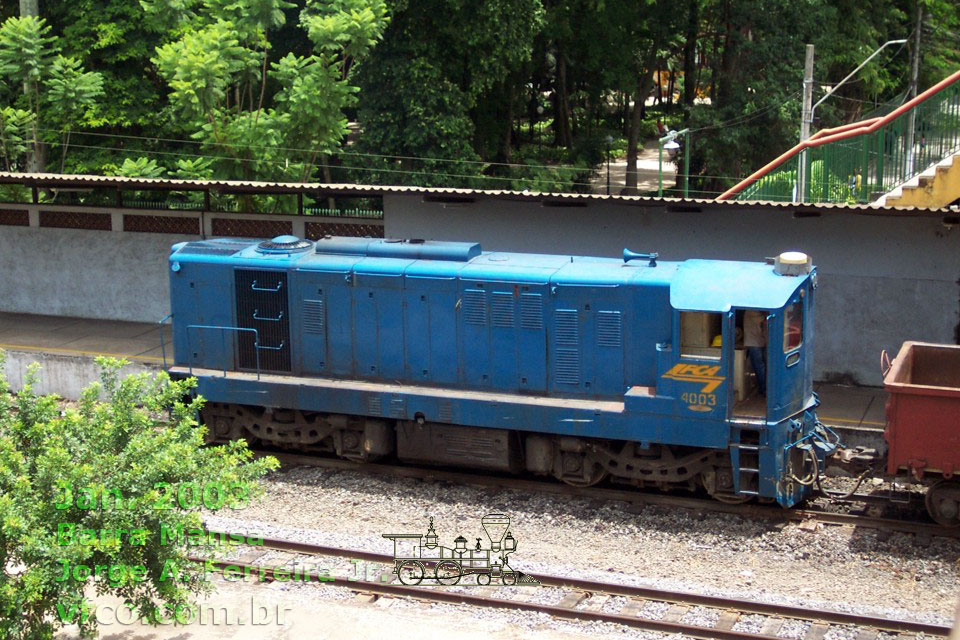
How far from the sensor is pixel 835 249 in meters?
15.1

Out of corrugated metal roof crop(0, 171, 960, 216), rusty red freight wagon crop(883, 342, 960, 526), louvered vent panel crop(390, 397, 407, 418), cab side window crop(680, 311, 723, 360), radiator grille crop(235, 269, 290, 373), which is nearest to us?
rusty red freight wagon crop(883, 342, 960, 526)

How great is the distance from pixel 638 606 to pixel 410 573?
2.32 m

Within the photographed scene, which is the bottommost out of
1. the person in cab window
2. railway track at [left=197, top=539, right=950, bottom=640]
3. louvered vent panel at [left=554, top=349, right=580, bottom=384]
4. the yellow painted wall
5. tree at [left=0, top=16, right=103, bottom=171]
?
railway track at [left=197, top=539, right=950, bottom=640]

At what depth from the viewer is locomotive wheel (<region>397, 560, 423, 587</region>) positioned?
33.7ft

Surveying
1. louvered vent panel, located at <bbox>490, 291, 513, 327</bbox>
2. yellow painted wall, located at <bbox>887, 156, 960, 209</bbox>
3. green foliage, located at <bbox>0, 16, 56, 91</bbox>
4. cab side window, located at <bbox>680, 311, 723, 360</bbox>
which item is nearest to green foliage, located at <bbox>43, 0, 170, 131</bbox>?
green foliage, located at <bbox>0, 16, 56, 91</bbox>

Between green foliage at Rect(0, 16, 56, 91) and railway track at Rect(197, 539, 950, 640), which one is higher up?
green foliage at Rect(0, 16, 56, 91)

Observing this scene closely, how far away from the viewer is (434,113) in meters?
28.4

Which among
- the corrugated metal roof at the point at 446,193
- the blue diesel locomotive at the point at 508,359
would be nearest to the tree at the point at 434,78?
the corrugated metal roof at the point at 446,193

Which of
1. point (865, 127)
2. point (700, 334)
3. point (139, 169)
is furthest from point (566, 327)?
point (139, 169)

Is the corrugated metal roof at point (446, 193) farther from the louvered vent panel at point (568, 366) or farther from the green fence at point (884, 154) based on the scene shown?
the louvered vent panel at point (568, 366)

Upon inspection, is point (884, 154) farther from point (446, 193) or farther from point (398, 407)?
point (398, 407)

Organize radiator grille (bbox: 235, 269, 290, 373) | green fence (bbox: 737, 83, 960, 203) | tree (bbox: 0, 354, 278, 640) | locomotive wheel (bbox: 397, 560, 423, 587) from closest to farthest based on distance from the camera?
tree (bbox: 0, 354, 278, 640) → locomotive wheel (bbox: 397, 560, 423, 587) → radiator grille (bbox: 235, 269, 290, 373) → green fence (bbox: 737, 83, 960, 203)

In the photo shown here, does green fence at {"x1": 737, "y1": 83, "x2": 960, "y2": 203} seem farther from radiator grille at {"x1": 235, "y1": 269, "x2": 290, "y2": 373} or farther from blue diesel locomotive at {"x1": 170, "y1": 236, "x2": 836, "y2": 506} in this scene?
radiator grille at {"x1": 235, "y1": 269, "x2": 290, "y2": 373}

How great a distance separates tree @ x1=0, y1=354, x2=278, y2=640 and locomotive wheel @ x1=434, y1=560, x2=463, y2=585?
2.67 m
